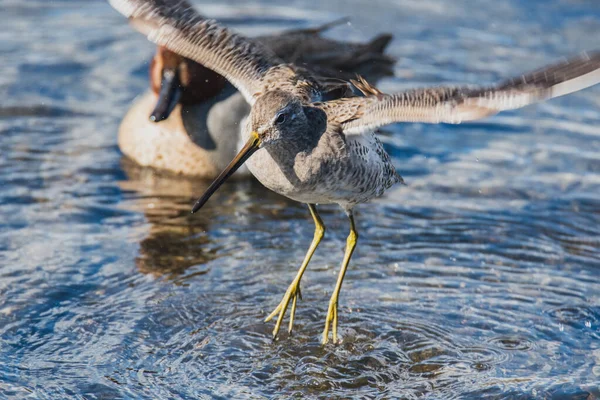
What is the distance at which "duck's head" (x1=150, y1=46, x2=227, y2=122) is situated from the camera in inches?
316

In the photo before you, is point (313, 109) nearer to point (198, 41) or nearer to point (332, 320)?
point (198, 41)

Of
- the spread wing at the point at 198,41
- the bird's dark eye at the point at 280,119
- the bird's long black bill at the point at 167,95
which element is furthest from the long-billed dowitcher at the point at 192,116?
the bird's dark eye at the point at 280,119

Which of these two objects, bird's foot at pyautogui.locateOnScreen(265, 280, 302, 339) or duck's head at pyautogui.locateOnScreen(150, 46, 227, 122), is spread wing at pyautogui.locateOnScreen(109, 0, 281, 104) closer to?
bird's foot at pyautogui.locateOnScreen(265, 280, 302, 339)

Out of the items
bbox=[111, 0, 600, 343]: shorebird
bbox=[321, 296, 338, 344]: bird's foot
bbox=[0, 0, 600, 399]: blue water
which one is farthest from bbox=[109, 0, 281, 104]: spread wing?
bbox=[0, 0, 600, 399]: blue water

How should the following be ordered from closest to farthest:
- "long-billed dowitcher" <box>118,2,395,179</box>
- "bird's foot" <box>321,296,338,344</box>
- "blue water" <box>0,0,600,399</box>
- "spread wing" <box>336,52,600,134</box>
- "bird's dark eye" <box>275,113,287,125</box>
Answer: "spread wing" <box>336,52,600,134</box> < "bird's dark eye" <box>275,113,287,125</box> < "blue water" <box>0,0,600,399</box> < "bird's foot" <box>321,296,338,344</box> < "long-billed dowitcher" <box>118,2,395,179</box>

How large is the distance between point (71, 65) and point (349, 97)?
515 centimetres

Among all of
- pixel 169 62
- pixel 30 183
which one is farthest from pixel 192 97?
pixel 30 183

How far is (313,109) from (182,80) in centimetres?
341

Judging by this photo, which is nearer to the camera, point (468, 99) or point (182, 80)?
point (468, 99)

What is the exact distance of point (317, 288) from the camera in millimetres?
6094

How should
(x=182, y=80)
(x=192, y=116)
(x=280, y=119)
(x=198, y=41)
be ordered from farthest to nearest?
1. (x=192, y=116)
2. (x=182, y=80)
3. (x=198, y=41)
4. (x=280, y=119)

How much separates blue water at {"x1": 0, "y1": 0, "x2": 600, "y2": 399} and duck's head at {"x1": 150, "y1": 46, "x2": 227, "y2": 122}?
70 centimetres

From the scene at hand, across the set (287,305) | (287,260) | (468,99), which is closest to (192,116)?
(287,260)

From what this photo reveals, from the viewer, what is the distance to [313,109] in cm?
489
